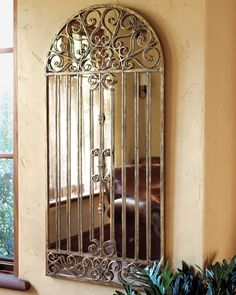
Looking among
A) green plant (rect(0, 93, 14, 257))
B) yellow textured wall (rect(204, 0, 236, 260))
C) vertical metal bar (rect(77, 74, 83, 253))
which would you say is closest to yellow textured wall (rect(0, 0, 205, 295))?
yellow textured wall (rect(204, 0, 236, 260))

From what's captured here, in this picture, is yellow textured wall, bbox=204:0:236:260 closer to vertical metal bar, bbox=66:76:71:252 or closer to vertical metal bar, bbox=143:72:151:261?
vertical metal bar, bbox=143:72:151:261

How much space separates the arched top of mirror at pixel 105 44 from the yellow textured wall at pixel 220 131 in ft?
0.88

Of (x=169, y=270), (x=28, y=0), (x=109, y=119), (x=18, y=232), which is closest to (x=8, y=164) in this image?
(x=18, y=232)

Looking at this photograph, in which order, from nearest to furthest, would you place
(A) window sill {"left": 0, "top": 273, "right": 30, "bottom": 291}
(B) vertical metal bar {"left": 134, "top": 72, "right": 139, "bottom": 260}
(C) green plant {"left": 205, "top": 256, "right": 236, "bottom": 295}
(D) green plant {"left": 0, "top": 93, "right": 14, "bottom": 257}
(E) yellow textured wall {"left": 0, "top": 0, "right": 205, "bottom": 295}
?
(C) green plant {"left": 205, "top": 256, "right": 236, "bottom": 295} < (E) yellow textured wall {"left": 0, "top": 0, "right": 205, "bottom": 295} < (B) vertical metal bar {"left": 134, "top": 72, "right": 139, "bottom": 260} < (A) window sill {"left": 0, "top": 273, "right": 30, "bottom": 291} < (D) green plant {"left": 0, "top": 93, "right": 14, "bottom": 257}

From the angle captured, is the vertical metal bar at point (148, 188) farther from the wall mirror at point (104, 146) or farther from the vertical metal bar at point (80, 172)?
the vertical metal bar at point (80, 172)

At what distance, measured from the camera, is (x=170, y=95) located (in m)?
2.23

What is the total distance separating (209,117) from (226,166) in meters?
0.34

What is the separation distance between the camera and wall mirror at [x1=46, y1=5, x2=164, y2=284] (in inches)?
89.1

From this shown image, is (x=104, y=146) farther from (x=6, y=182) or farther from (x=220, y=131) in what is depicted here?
(x=6, y=182)

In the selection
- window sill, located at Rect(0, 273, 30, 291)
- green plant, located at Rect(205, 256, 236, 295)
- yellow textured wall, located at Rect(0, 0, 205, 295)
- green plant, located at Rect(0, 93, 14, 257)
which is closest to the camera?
green plant, located at Rect(205, 256, 236, 295)

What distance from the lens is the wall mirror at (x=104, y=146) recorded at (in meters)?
2.26

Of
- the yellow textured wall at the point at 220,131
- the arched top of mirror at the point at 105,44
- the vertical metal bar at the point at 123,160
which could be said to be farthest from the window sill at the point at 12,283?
the arched top of mirror at the point at 105,44

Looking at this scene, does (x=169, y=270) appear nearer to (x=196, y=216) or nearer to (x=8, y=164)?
(x=196, y=216)

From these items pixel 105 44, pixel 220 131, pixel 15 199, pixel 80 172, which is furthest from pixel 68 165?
pixel 220 131
